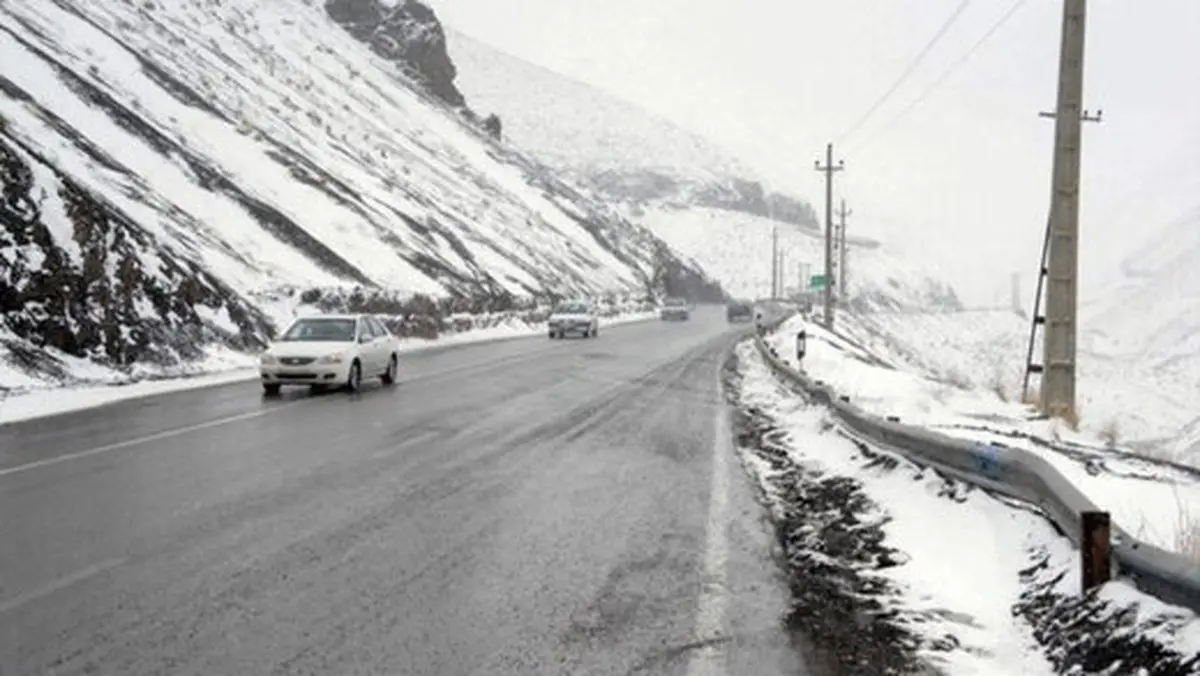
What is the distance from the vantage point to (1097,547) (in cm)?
596

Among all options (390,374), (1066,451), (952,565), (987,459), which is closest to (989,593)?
(952,565)

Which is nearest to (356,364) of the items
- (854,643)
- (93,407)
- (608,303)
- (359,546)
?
(93,407)

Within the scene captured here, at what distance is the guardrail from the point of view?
17.1 feet

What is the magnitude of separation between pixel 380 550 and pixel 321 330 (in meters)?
15.0

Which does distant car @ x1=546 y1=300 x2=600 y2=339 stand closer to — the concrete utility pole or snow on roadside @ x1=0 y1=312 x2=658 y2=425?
snow on roadside @ x1=0 y1=312 x2=658 y2=425

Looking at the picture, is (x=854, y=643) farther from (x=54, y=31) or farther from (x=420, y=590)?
(x=54, y=31)

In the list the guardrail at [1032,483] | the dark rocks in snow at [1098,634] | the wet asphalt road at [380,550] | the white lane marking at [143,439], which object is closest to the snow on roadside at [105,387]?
the wet asphalt road at [380,550]

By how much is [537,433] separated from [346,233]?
39.3 meters

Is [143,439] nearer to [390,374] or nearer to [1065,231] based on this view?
[390,374]

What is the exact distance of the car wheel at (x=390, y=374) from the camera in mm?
23406

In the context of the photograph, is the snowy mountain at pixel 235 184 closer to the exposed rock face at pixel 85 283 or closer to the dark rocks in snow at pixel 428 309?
the exposed rock face at pixel 85 283

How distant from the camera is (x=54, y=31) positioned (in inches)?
1933

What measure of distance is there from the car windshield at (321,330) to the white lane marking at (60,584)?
14.9m

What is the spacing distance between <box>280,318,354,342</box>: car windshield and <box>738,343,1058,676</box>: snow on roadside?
12533 mm
